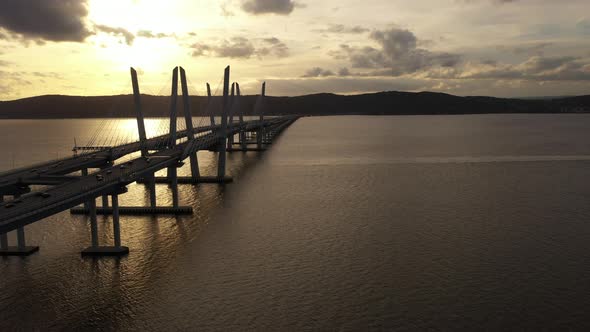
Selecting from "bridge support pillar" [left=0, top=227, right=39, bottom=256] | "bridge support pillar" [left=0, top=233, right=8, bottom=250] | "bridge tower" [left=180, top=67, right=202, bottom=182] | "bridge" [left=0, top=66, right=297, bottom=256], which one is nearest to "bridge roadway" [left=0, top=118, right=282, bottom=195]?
"bridge" [left=0, top=66, right=297, bottom=256]

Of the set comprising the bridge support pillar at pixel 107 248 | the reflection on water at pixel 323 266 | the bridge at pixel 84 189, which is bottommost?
the reflection on water at pixel 323 266

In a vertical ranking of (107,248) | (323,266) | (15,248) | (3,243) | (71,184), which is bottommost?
(323,266)

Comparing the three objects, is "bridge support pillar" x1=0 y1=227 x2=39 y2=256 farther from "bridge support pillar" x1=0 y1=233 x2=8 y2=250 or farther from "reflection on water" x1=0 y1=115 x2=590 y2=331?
"reflection on water" x1=0 y1=115 x2=590 y2=331

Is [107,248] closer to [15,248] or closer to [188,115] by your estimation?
[15,248]

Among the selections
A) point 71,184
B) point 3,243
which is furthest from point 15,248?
point 71,184

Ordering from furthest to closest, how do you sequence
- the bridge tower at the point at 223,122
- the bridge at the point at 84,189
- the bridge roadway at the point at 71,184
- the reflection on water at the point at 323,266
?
the bridge tower at the point at 223,122 → the bridge at the point at 84,189 → the bridge roadway at the point at 71,184 → the reflection on water at the point at 323,266

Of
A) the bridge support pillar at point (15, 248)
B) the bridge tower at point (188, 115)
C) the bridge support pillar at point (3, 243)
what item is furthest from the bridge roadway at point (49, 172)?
the bridge tower at point (188, 115)

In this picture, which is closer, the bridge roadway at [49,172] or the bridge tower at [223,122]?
the bridge roadway at [49,172]

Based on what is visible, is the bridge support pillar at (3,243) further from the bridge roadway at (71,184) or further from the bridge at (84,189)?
the bridge roadway at (71,184)
